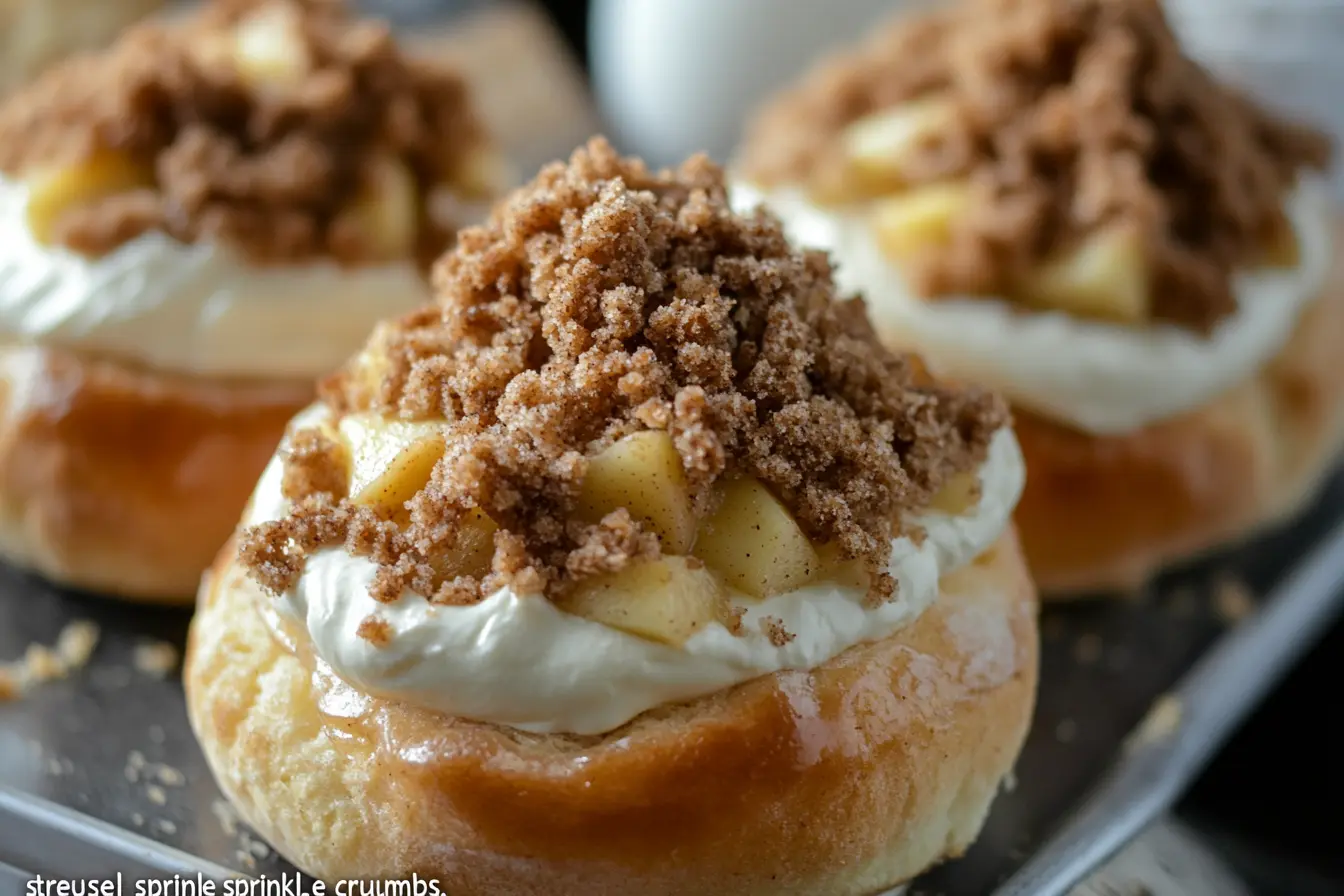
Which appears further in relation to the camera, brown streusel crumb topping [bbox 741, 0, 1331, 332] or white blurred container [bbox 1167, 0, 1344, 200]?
white blurred container [bbox 1167, 0, 1344, 200]

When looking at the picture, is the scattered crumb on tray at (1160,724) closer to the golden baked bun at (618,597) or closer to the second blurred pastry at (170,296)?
the golden baked bun at (618,597)

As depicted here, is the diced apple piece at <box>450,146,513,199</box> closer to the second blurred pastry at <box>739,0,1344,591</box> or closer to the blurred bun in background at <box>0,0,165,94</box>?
the second blurred pastry at <box>739,0,1344,591</box>

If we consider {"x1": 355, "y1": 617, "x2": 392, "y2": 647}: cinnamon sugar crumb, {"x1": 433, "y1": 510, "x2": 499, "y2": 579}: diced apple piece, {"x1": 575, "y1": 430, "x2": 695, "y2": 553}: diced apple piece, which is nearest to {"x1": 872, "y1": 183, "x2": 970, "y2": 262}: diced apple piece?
{"x1": 575, "y1": 430, "x2": 695, "y2": 553}: diced apple piece

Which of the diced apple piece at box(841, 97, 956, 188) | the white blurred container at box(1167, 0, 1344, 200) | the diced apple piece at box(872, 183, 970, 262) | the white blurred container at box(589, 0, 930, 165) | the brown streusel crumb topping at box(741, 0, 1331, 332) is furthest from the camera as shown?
the white blurred container at box(1167, 0, 1344, 200)

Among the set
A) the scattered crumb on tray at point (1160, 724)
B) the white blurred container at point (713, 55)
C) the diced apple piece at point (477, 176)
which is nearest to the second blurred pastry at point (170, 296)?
the diced apple piece at point (477, 176)

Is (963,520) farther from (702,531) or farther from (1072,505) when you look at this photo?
(1072,505)

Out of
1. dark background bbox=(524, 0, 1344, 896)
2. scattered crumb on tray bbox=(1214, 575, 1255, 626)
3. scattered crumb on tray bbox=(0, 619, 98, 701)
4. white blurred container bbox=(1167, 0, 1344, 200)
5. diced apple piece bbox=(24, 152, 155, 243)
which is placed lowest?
dark background bbox=(524, 0, 1344, 896)

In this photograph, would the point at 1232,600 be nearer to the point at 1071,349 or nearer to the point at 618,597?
the point at 1071,349

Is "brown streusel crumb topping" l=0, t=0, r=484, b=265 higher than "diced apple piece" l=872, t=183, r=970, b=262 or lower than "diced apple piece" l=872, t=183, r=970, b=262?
higher

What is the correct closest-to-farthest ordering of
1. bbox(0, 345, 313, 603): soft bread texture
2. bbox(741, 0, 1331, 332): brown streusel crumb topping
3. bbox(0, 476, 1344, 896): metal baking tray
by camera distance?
bbox(0, 476, 1344, 896): metal baking tray, bbox(0, 345, 313, 603): soft bread texture, bbox(741, 0, 1331, 332): brown streusel crumb topping
